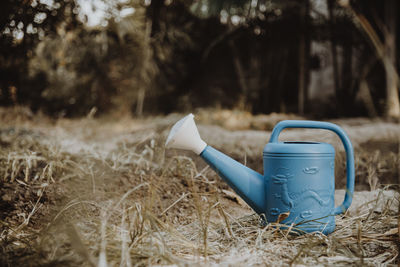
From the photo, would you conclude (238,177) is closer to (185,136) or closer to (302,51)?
(185,136)

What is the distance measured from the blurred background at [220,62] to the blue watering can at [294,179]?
3571 mm

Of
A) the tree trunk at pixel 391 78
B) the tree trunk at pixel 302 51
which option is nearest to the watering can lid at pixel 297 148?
the tree trunk at pixel 391 78

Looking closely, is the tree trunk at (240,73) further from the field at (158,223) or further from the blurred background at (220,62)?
the field at (158,223)

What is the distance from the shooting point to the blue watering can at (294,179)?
957mm

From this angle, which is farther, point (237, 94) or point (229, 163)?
point (237, 94)

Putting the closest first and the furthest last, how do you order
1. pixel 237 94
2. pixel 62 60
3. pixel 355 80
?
pixel 355 80
pixel 62 60
pixel 237 94

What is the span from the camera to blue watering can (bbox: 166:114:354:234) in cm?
96

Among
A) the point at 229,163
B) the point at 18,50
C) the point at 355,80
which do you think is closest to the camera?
the point at 229,163

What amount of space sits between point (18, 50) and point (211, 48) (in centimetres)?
513

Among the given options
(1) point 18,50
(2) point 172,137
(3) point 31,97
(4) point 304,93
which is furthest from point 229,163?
(3) point 31,97

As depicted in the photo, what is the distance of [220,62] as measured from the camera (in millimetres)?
6980

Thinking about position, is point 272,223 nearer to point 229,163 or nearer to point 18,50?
point 229,163

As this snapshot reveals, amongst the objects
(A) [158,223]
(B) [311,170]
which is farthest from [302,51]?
(A) [158,223]

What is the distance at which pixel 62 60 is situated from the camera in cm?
576
